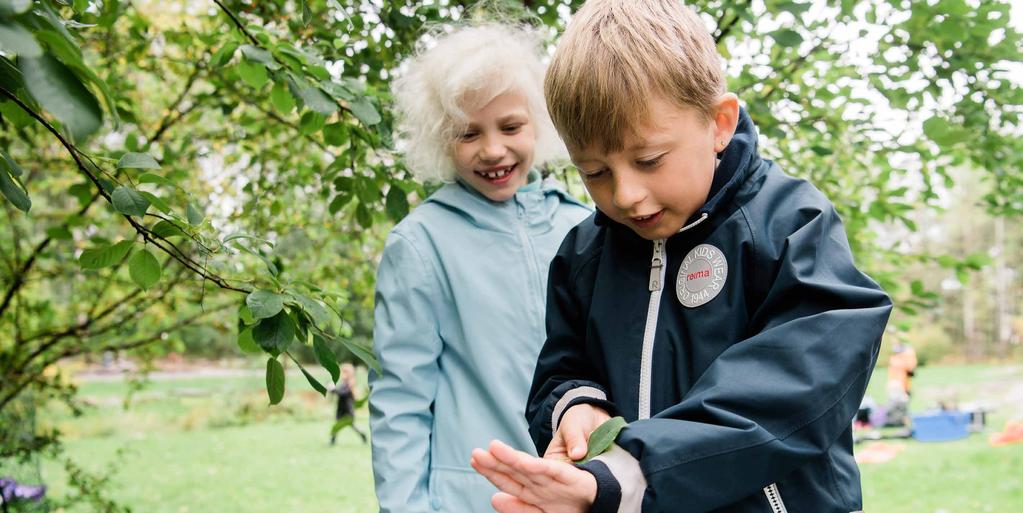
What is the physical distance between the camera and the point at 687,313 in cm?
121

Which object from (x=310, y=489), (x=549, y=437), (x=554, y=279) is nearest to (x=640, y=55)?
(x=554, y=279)

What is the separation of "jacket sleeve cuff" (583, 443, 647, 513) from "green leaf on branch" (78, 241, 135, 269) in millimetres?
933

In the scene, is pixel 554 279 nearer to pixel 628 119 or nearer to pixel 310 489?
pixel 628 119

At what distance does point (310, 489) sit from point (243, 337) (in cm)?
755

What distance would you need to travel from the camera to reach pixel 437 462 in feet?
5.93

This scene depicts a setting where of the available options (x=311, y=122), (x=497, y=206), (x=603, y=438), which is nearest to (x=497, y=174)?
(x=497, y=206)

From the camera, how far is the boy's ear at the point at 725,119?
4.08 ft

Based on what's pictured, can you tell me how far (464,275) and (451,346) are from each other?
6.1 inches

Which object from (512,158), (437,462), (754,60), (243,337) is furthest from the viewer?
(754,60)

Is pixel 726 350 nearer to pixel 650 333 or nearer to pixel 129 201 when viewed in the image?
pixel 650 333

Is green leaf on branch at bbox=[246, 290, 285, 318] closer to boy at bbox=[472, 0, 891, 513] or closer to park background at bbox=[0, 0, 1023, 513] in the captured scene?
park background at bbox=[0, 0, 1023, 513]

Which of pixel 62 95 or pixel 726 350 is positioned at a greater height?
pixel 62 95

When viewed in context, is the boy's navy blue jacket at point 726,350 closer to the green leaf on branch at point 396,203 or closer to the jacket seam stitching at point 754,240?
the jacket seam stitching at point 754,240

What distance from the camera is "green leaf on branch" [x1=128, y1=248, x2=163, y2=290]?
1.52 meters
